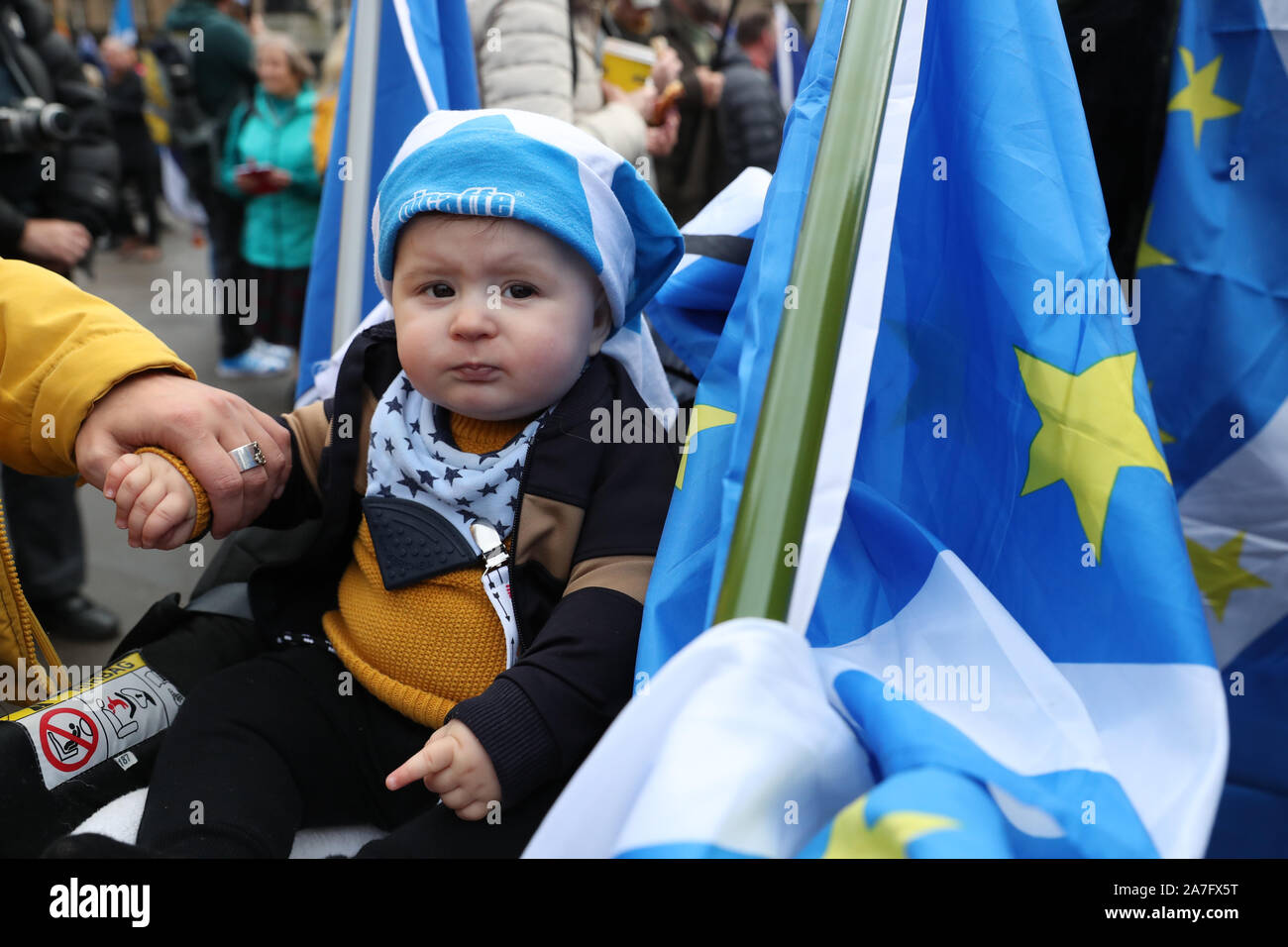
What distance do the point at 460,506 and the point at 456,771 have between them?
A: 384mm

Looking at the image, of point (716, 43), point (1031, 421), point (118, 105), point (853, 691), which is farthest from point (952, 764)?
point (118, 105)

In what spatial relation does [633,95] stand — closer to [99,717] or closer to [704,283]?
[704,283]

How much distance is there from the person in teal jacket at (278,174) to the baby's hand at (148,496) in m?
3.80

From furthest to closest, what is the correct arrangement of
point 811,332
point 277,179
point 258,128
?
point 258,128
point 277,179
point 811,332

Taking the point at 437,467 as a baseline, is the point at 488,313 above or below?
above

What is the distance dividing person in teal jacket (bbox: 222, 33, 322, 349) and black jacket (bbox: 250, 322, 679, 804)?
358 centimetres

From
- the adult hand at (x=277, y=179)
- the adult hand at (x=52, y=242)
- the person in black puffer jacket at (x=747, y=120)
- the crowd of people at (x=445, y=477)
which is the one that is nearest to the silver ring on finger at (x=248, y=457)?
the crowd of people at (x=445, y=477)

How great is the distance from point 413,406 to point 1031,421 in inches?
29.9

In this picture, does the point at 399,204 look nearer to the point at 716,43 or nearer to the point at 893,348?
the point at 893,348

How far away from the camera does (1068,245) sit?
1.07 m

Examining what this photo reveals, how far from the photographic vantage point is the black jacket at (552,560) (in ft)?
3.46

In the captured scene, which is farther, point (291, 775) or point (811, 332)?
point (291, 775)

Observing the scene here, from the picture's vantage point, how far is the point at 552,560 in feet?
4.13

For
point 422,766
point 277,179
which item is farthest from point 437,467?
point 277,179
